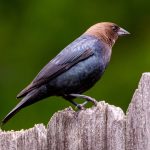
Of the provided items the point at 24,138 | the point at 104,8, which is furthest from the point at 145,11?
the point at 24,138

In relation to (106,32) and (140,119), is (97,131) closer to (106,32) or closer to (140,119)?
(140,119)

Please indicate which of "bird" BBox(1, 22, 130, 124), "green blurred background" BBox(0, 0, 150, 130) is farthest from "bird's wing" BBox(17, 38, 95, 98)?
"green blurred background" BBox(0, 0, 150, 130)

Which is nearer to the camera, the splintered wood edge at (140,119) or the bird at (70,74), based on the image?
the splintered wood edge at (140,119)

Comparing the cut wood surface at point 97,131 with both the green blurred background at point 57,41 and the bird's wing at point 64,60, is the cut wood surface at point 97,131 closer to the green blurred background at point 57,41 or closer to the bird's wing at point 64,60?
the bird's wing at point 64,60

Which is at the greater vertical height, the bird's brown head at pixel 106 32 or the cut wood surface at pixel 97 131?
the bird's brown head at pixel 106 32

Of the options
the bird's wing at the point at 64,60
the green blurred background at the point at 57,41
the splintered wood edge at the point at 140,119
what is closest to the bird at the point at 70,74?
the bird's wing at the point at 64,60

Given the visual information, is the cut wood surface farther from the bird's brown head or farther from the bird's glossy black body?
the bird's brown head
